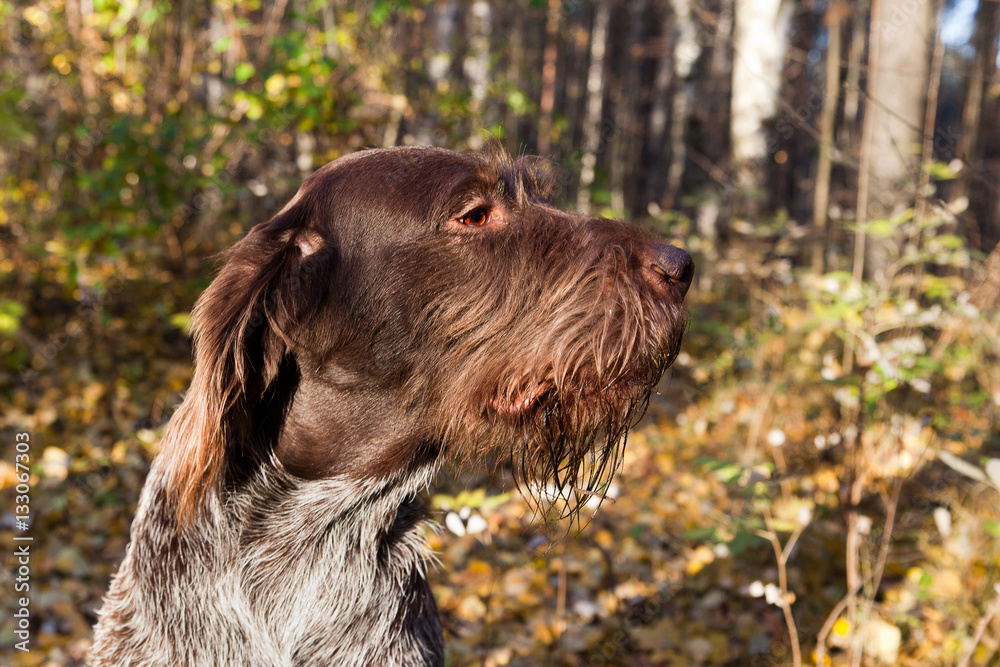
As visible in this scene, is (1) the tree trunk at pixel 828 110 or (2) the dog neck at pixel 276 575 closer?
(2) the dog neck at pixel 276 575

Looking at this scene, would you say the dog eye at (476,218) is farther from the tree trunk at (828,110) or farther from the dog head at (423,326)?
the tree trunk at (828,110)

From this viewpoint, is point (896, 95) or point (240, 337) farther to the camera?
point (896, 95)

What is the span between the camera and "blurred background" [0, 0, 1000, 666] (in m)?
3.53

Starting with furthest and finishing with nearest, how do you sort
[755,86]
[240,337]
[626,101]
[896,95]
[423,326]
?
[626,101] → [755,86] → [896,95] → [423,326] → [240,337]

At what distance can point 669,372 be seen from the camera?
14.2 ft

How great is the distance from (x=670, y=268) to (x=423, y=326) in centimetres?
Result: 73

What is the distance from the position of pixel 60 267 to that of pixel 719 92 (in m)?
18.1

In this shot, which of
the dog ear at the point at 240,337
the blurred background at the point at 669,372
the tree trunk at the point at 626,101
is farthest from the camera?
the tree trunk at the point at 626,101

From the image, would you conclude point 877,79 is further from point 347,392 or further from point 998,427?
point 347,392

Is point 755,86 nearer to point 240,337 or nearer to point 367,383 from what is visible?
point 367,383

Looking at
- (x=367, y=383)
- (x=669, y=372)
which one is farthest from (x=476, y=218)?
(x=669, y=372)

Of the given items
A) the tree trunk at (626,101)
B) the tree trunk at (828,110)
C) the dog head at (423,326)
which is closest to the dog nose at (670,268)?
the dog head at (423,326)

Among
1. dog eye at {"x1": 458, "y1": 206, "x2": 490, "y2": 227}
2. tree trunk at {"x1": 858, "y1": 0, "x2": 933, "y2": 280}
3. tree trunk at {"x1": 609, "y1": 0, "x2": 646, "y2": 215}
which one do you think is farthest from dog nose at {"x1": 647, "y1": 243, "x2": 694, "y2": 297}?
tree trunk at {"x1": 609, "y1": 0, "x2": 646, "y2": 215}

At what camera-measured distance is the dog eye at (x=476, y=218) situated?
210 centimetres
